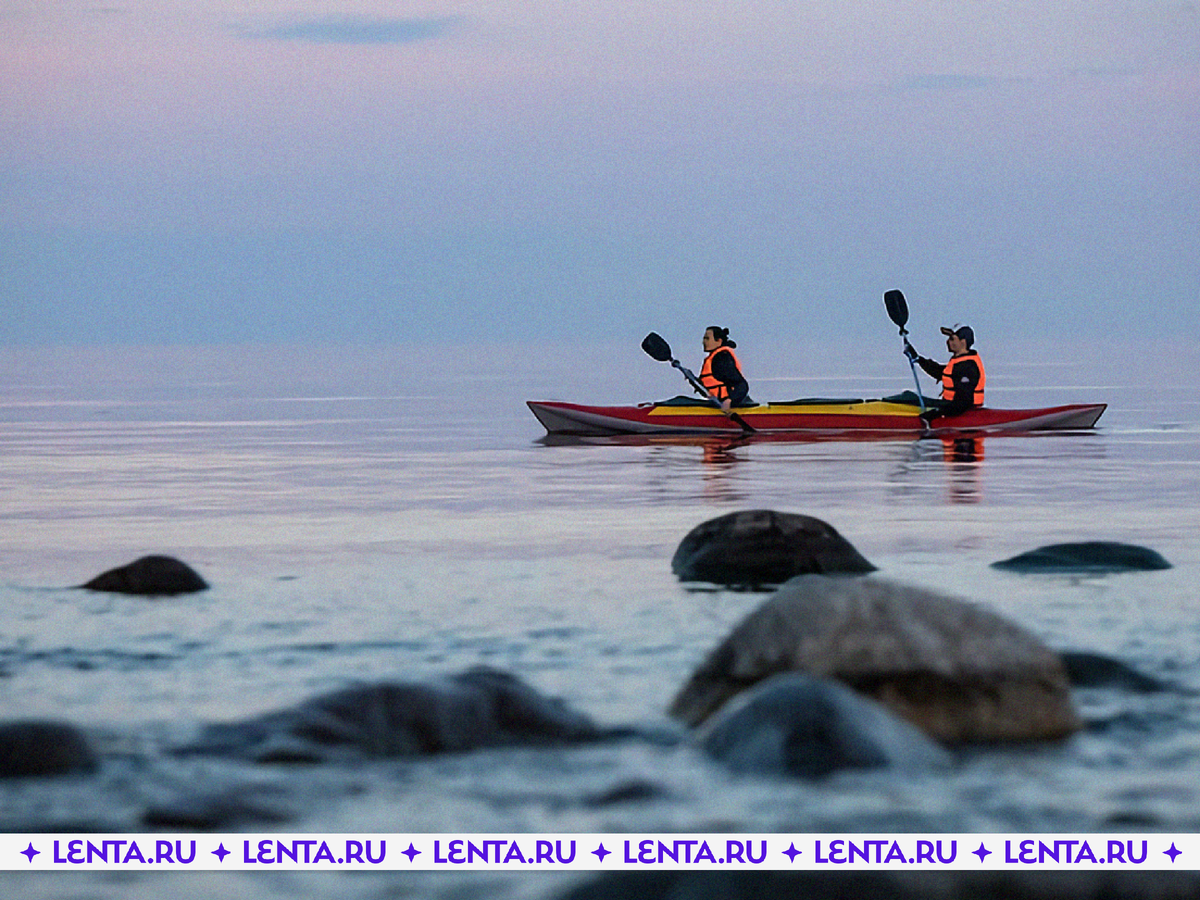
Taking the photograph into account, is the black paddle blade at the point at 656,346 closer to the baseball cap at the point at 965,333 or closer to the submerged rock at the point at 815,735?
the baseball cap at the point at 965,333

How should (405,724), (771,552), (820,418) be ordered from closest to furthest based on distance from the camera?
1. (405,724)
2. (771,552)
3. (820,418)

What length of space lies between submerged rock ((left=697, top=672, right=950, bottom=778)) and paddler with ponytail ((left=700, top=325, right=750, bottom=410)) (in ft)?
58.2

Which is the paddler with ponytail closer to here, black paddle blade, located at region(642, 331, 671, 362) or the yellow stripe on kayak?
the yellow stripe on kayak

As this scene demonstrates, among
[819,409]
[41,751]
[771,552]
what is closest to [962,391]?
[819,409]

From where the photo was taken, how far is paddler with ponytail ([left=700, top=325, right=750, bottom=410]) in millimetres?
24125

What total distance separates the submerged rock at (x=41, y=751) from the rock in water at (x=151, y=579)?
3958 mm

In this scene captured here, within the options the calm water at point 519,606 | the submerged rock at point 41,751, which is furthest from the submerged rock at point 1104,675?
the submerged rock at point 41,751

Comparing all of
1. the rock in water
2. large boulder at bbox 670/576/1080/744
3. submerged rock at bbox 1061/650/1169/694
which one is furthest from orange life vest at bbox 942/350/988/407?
large boulder at bbox 670/576/1080/744

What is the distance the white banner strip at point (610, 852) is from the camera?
215 inches

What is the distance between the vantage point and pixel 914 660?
694 cm

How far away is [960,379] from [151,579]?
51.5ft

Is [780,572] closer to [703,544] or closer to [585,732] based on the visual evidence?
[703,544]

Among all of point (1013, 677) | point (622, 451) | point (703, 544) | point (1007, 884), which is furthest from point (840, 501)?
point (1007, 884)

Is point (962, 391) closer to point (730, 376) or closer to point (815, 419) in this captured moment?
point (815, 419)
